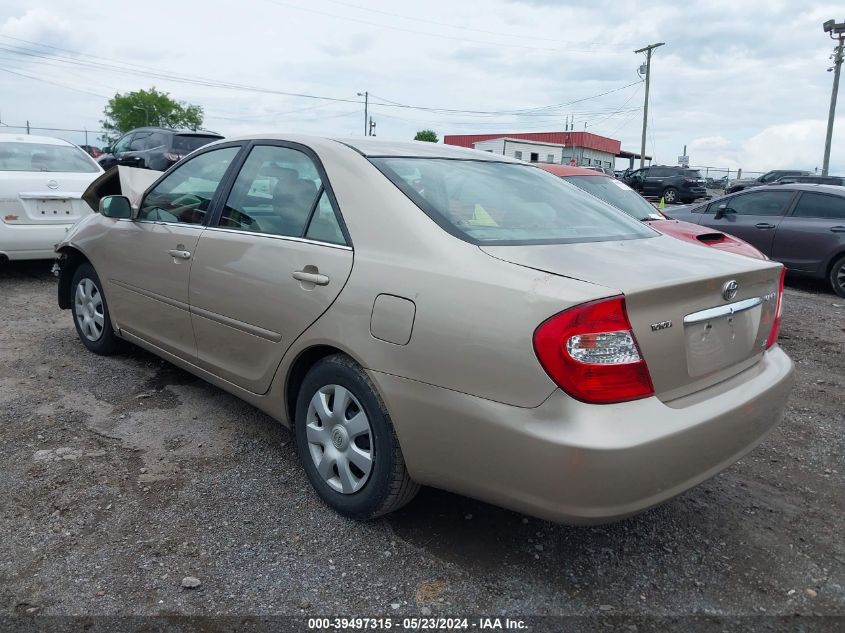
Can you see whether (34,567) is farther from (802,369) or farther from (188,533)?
(802,369)

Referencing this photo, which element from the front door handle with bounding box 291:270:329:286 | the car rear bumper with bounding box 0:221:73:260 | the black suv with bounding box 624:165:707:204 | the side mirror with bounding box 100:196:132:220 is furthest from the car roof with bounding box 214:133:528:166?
the black suv with bounding box 624:165:707:204

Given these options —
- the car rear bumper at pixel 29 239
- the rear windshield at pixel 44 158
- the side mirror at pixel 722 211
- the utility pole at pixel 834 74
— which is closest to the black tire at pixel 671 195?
the utility pole at pixel 834 74

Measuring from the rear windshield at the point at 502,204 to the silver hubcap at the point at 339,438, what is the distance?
31.9 inches

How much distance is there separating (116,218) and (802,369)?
4.92m

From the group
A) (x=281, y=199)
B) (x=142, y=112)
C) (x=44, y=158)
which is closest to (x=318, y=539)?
(x=281, y=199)

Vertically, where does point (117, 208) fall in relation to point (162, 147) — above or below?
below

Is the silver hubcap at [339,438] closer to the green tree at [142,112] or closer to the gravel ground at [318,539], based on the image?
the gravel ground at [318,539]

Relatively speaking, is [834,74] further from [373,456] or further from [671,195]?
[373,456]

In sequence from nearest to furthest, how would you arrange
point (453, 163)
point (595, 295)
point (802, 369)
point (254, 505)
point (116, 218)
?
point (595, 295) < point (254, 505) < point (453, 163) < point (116, 218) < point (802, 369)

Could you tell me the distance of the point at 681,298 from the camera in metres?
2.26

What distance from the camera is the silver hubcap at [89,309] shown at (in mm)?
4625

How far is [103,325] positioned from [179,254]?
1.41 m

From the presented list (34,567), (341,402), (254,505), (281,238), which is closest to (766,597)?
(341,402)

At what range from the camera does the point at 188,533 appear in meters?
2.70
